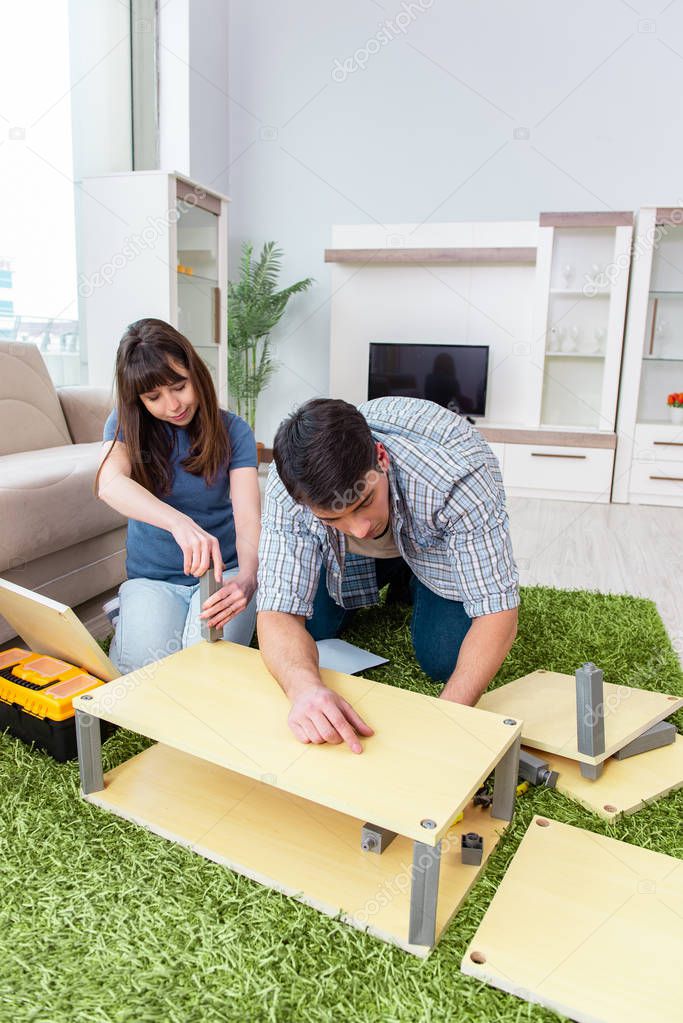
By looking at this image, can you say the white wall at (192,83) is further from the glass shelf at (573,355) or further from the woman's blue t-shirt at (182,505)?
the woman's blue t-shirt at (182,505)

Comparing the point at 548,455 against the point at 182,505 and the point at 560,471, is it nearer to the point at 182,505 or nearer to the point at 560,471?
the point at 560,471

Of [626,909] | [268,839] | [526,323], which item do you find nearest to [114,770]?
[268,839]

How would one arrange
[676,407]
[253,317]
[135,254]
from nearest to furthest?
[135,254], [676,407], [253,317]

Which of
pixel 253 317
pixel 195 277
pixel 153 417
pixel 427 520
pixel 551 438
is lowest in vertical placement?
pixel 551 438

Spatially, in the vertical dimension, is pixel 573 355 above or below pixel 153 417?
above

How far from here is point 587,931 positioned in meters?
0.96

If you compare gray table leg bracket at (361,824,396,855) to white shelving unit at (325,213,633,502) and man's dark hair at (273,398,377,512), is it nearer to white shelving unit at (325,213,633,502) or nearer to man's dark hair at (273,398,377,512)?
man's dark hair at (273,398,377,512)

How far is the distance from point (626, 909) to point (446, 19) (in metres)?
4.75

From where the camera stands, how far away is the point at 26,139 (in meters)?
3.17

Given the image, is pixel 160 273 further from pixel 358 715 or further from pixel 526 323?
pixel 358 715

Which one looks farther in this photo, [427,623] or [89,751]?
[427,623]

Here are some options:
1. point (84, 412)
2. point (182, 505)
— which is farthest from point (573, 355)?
point (182, 505)

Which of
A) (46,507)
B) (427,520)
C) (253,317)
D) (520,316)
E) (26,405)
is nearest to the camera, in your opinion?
(427,520)

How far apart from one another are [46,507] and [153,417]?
428 millimetres
